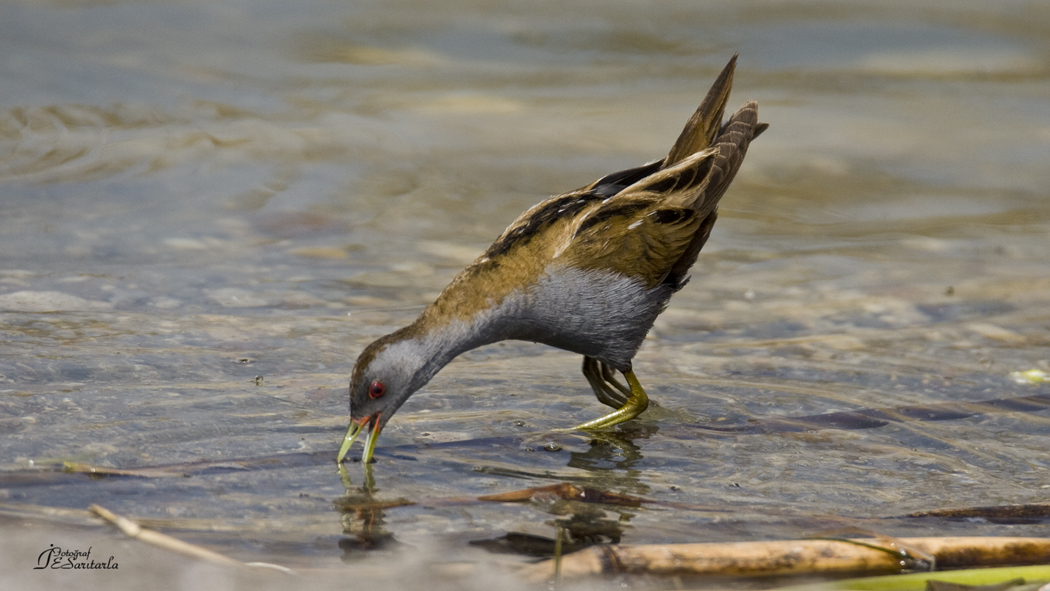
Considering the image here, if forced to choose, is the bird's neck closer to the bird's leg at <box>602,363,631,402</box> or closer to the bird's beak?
the bird's beak

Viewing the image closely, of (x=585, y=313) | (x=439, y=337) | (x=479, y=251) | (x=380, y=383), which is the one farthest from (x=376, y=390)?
(x=479, y=251)

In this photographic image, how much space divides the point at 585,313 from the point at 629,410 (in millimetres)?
419

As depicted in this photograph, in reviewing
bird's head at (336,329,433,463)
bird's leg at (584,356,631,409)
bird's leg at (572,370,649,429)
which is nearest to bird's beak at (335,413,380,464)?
bird's head at (336,329,433,463)

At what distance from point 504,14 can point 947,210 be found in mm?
4245

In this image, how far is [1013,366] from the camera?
17.7ft

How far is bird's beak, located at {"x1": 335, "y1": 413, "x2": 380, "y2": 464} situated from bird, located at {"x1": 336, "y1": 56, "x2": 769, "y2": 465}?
0.02 metres

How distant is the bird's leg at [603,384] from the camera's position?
16.1 feet

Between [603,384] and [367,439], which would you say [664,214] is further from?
[367,439]

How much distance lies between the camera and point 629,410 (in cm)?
463

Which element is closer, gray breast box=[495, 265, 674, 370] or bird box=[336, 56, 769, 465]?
bird box=[336, 56, 769, 465]

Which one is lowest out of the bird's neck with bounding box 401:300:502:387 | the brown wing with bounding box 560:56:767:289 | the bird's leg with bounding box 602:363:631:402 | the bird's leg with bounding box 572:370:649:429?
the bird's leg with bounding box 602:363:631:402

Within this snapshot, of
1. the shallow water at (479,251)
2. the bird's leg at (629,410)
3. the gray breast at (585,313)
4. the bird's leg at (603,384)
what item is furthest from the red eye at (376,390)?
the bird's leg at (603,384)

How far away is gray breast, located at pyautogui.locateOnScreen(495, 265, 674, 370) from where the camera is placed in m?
4.48

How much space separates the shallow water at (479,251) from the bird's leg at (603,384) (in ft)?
0.29
